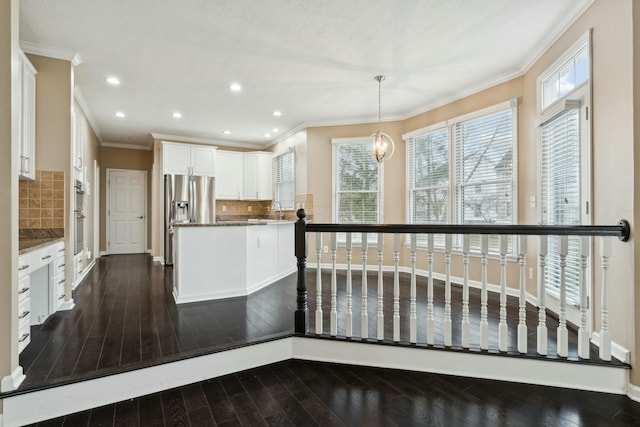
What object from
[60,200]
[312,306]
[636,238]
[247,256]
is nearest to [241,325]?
[312,306]

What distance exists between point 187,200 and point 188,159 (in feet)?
2.92

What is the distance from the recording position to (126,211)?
7.30 metres

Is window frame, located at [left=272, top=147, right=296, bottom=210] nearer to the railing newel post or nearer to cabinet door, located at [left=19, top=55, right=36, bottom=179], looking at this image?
the railing newel post

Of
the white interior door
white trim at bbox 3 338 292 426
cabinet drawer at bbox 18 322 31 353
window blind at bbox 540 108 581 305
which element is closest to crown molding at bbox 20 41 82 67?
cabinet drawer at bbox 18 322 31 353

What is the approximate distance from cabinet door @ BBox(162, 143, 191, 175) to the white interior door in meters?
1.69

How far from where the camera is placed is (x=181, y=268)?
133 inches


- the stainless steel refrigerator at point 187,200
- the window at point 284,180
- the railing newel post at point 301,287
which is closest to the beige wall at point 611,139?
the railing newel post at point 301,287

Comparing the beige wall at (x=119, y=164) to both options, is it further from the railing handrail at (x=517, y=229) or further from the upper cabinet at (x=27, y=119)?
the railing handrail at (x=517, y=229)

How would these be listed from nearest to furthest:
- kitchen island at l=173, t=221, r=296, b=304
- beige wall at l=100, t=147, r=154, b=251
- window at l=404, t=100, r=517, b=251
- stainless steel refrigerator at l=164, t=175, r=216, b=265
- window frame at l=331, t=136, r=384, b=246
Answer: kitchen island at l=173, t=221, r=296, b=304 < window at l=404, t=100, r=517, b=251 < window frame at l=331, t=136, r=384, b=246 < stainless steel refrigerator at l=164, t=175, r=216, b=265 < beige wall at l=100, t=147, r=154, b=251

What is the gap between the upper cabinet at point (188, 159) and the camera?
6284 mm

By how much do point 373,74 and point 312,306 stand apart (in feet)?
9.31

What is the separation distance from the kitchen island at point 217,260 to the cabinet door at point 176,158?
311 cm

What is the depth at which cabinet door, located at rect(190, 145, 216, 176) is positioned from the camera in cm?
655

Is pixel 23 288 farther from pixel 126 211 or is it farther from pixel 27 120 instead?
pixel 126 211
